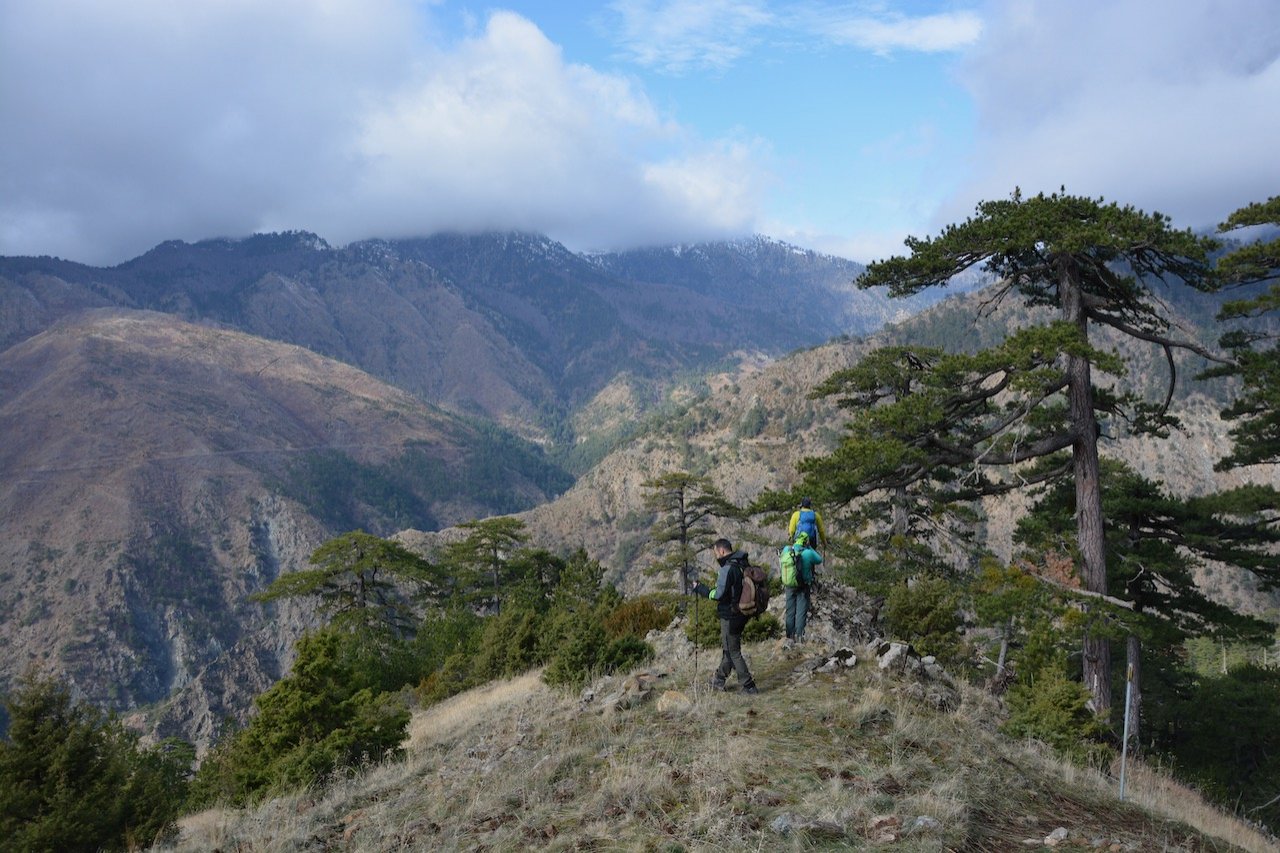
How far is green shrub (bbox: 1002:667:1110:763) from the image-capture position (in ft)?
32.4

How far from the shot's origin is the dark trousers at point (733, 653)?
9.07 m

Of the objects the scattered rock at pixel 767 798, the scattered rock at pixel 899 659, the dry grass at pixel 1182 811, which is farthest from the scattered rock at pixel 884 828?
the scattered rock at pixel 899 659

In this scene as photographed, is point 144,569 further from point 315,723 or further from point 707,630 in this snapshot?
point 707,630

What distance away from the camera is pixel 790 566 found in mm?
10172

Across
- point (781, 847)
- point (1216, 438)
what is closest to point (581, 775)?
point (781, 847)

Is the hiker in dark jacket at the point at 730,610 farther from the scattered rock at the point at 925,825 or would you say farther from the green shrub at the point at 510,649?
the green shrub at the point at 510,649

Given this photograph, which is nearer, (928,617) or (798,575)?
(798,575)

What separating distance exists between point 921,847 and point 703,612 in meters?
9.62

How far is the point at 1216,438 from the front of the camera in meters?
108

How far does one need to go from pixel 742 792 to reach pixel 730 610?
306cm

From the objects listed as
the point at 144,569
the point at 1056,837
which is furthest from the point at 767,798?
the point at 144,569

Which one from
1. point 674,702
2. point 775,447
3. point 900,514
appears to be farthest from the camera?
point 775,447

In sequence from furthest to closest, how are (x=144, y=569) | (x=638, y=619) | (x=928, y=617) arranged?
1. (x=144, y=569)
2. (x=638, y=619)
3. (x=928, y=617)

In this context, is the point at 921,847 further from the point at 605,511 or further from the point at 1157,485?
the point at 605,511
